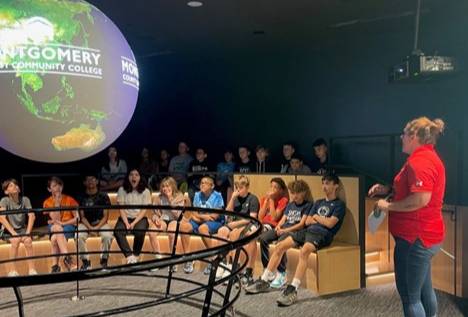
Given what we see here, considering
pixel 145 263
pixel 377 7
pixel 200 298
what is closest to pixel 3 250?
pixel 200 298

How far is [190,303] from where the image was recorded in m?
4.59

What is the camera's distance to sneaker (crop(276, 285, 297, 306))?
4.58 m

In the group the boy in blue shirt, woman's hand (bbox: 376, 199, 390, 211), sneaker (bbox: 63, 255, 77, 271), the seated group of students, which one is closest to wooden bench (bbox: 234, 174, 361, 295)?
the seated group of students

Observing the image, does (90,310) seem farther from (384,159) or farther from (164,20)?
(384,159)

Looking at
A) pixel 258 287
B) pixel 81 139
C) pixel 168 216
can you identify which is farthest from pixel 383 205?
pixel 168 216

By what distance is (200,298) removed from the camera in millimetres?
4738

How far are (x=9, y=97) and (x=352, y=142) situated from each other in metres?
7.39

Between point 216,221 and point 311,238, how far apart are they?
1.55m

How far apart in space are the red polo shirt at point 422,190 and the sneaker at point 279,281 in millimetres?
2230

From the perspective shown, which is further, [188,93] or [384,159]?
[188,93]

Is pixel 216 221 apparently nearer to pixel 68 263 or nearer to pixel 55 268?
pixel 68 263

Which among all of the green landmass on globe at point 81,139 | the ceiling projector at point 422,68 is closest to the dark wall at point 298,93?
the ceiling projector at point 422,68

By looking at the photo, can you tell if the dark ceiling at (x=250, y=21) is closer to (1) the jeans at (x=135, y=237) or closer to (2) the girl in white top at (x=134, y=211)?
(2) the girl in white top at (x=134, y=211)

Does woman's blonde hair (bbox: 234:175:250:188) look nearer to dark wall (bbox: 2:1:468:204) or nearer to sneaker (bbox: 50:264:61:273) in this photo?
sneaker (bbox: 50:264:61:273)
